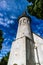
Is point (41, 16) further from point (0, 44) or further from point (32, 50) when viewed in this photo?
point (0, 44)

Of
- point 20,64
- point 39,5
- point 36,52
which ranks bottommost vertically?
point 20,64

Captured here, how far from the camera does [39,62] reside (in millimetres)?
16516

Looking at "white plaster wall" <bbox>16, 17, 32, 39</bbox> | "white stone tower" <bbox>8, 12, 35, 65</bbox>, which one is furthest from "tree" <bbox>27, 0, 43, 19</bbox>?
"white plaster wall" <bbox>16, 17, 32, 39</bbox>

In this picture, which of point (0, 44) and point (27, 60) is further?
point (0, 44)

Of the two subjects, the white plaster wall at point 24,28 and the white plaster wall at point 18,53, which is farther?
the white plaster wall at point 24,28

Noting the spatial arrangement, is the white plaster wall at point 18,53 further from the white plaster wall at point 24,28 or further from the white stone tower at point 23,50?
the white plaster wall at point 24,28

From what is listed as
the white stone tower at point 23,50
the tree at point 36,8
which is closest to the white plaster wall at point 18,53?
the white stone tower at point 23,50

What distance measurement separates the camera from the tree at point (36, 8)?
1192cm

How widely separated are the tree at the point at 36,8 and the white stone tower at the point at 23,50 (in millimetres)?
4752

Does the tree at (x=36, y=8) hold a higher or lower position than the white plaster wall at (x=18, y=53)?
higher

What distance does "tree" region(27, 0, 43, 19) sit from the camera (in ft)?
39.1

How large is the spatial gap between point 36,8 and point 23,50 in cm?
570

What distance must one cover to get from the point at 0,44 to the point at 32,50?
410 cm

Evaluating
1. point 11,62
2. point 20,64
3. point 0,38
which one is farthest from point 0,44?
point 20,64
